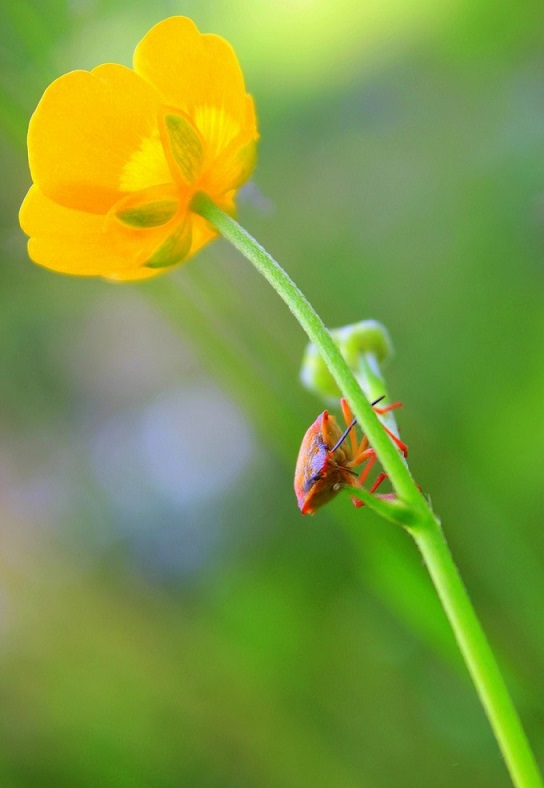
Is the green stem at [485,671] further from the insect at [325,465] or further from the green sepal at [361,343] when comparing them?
the green sepal at [361,343]

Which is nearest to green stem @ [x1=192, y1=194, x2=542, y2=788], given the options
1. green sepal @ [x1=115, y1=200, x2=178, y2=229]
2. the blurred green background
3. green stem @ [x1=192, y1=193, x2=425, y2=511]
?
green stem @ [x1=192, y1=193, x2=425, y2=511]

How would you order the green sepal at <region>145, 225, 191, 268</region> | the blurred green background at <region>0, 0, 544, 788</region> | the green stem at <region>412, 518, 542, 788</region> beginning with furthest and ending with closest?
the blurred green background at <region>0, 0, 544, 788</region>
the green sepal at <region>145, 225, 191, 268</region>
the green stem at <region>412, 518, 542, 788</region>

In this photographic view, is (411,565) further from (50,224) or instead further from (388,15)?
(388,15)

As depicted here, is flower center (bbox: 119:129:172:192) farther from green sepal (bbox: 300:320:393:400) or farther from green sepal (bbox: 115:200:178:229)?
green sepal (bbox: 300:320:393:400)

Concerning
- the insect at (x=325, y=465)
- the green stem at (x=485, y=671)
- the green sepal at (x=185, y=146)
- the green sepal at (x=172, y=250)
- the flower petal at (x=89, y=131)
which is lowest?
the green stem at (x=485, y=671)

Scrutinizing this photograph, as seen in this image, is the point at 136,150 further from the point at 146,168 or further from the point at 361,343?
the point at 361,343

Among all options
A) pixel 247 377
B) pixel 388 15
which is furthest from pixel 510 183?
pixel 247 377

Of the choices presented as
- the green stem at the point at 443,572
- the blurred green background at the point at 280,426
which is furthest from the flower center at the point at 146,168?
the blurred green background at the point at 280,426

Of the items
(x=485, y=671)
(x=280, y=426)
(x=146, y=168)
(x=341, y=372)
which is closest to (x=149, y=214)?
(x=146, y=168)
